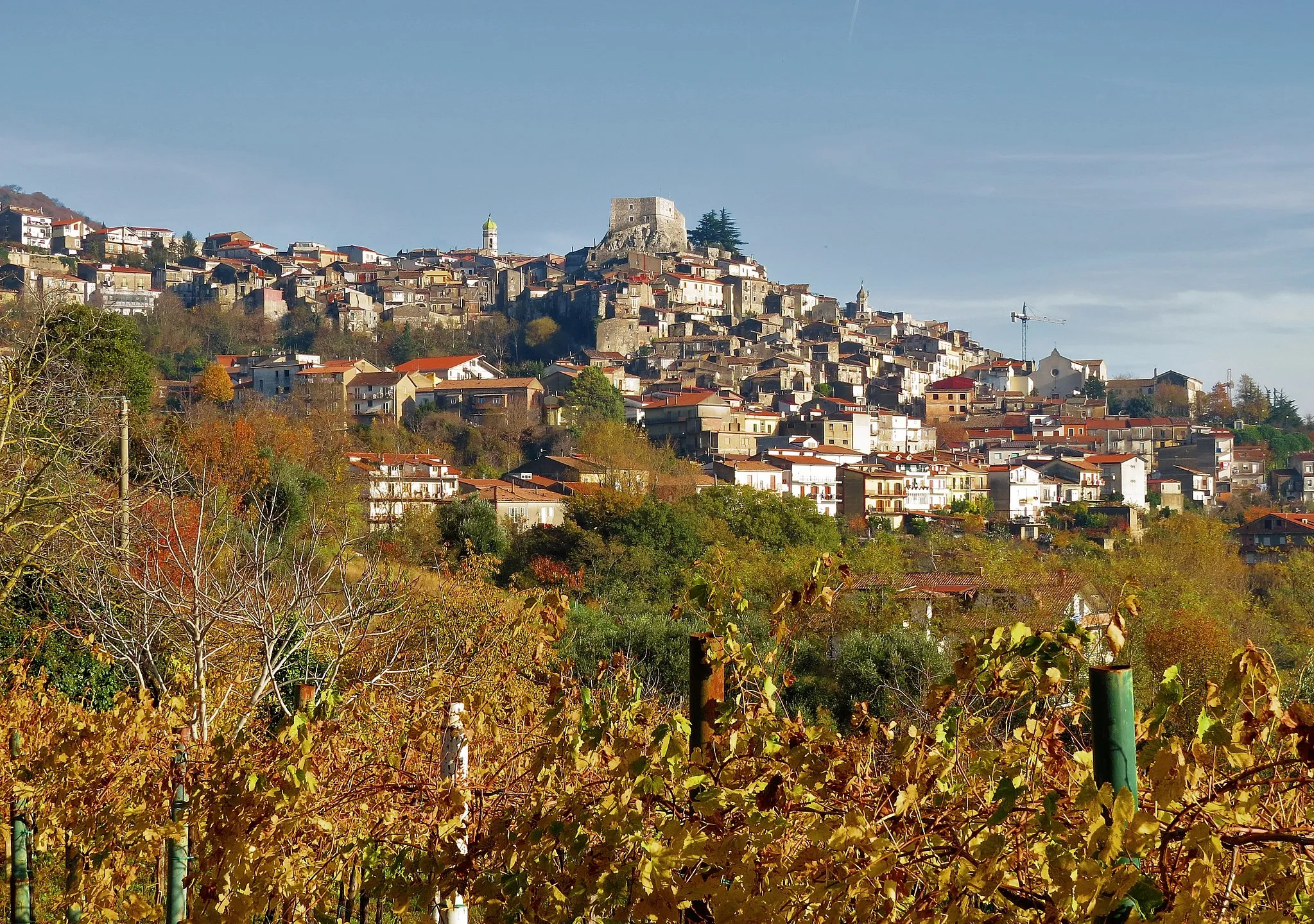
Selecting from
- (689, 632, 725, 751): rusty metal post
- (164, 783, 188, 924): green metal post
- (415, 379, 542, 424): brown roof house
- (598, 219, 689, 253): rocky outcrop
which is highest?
(598, 219, 689, 253): rocky outcrop

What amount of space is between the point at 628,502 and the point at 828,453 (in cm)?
Answer: 2883

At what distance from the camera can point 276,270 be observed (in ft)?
317

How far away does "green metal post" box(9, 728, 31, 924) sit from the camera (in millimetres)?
5367

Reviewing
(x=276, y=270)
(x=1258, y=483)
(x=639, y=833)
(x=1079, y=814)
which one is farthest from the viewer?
(x=276, y=270)

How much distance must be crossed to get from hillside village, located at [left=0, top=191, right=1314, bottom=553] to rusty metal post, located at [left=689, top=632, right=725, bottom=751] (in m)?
28.7

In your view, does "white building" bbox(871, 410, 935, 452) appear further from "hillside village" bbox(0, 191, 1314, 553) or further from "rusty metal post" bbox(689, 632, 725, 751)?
"rusty metal post" bbox(689, 632, 725, 751)

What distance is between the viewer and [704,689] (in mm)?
3025

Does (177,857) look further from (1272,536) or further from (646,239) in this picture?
(646,239)

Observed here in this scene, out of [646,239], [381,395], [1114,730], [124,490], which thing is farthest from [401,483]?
[646,239]

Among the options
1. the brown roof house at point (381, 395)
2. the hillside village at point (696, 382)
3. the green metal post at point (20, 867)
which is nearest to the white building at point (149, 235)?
the hillside village at point (696, 382)

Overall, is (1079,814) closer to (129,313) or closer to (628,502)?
(628,502)

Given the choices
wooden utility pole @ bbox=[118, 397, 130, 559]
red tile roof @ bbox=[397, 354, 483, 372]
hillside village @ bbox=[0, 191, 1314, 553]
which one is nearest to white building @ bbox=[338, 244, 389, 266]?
hillside village @ bbox=[0, 191, 1314, 553]

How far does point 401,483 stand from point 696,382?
39.8 metres

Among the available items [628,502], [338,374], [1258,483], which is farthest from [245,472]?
[1258,483]
